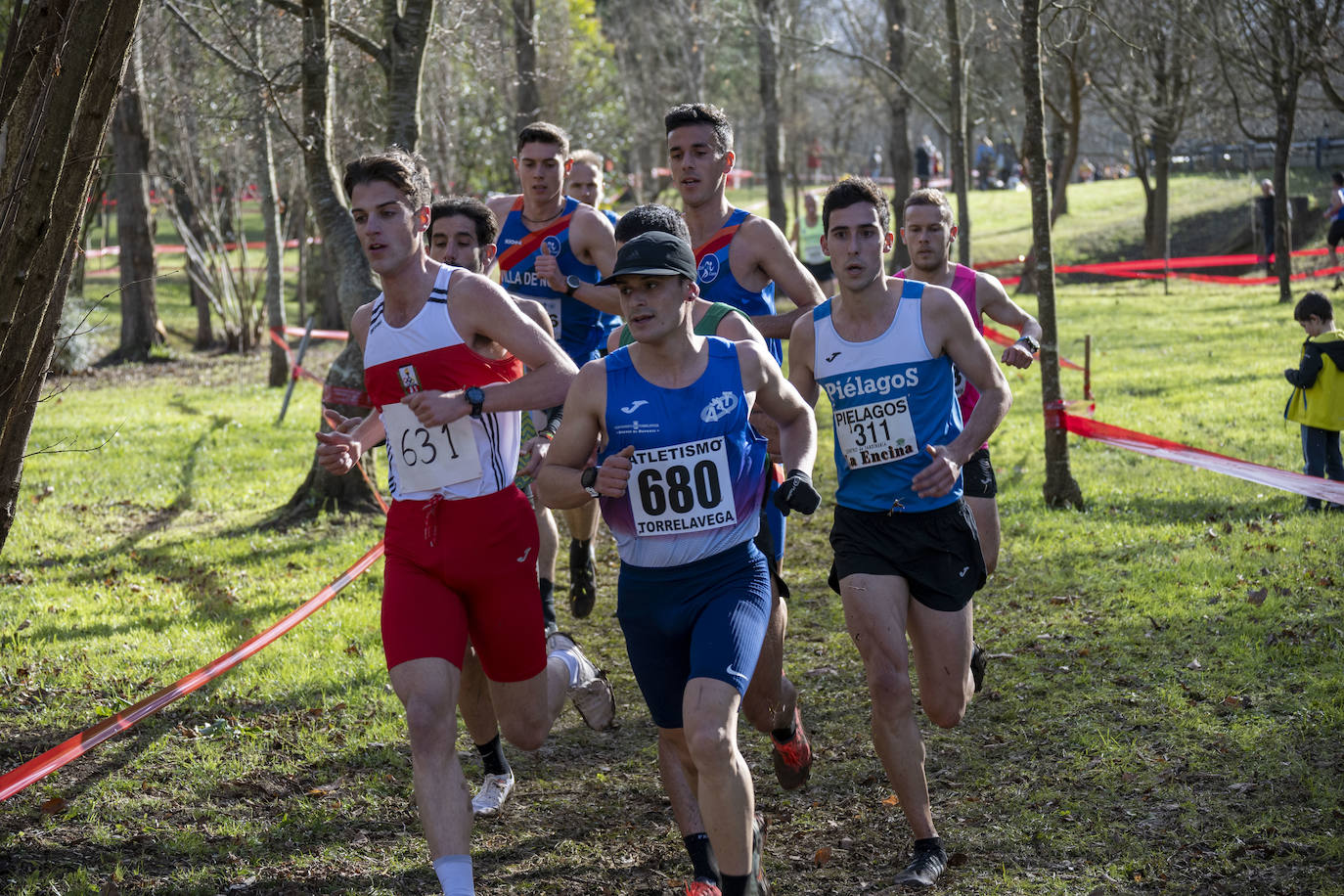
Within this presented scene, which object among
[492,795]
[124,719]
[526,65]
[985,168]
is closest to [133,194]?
[526,65]

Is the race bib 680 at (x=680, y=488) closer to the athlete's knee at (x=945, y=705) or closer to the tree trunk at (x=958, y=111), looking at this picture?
the athlete's knee at (x=945, y=705)

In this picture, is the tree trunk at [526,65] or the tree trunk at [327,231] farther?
the tree trunk at [526,65]

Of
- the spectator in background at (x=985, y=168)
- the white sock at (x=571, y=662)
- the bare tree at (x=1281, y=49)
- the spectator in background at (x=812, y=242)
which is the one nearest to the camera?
the white sock at (x=571, y=662)

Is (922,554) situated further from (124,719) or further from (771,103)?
(771,103)

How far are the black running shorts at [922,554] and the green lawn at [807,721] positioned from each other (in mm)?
940

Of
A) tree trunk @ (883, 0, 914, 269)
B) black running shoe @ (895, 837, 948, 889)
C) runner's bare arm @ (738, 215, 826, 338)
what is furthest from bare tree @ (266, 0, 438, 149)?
tree trunk @ (883, 0, 914, 269)

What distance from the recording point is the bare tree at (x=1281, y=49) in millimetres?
18391

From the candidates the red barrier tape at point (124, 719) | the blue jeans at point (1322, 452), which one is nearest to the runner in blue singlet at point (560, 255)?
the red barrier tape at point (124, 719)

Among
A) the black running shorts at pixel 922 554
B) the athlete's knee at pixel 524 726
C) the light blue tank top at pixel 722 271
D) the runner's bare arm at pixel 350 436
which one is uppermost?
the light blue tank top at pixel 722 271

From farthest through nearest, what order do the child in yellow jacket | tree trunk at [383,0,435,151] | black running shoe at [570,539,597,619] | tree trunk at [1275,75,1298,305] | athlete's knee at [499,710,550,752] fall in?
tree trunk at [1275,75,1298,305]
tree trunk at [383,0,435,151]
the child in yellow jacket
black running shoe at [570,539,597,619]
athlete's knee at [499,710,550,752]

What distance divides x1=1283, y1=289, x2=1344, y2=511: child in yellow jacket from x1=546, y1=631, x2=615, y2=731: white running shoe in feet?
20.0

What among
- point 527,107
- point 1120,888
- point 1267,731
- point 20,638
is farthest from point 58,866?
point 527,107

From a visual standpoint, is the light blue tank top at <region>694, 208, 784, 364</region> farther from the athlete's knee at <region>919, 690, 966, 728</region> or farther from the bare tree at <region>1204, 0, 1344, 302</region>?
the bare tree at <region>1204, 0, 1344, 302</region>

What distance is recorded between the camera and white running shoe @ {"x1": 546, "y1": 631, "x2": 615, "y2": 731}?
16.6ft
